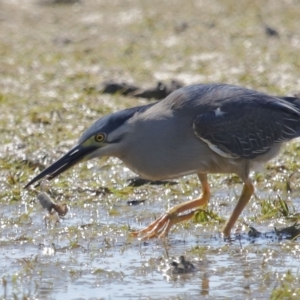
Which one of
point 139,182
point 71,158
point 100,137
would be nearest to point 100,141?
point 100,137

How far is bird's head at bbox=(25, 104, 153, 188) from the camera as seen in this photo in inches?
283

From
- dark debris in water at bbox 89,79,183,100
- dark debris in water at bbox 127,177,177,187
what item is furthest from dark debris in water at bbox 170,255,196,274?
dark debris in water at bbox 89,79,183,100

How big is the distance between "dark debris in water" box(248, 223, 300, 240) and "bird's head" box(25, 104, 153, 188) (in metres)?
1.18

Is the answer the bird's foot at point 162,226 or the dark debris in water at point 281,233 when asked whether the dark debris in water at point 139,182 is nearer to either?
the bird's foot at point 162,226

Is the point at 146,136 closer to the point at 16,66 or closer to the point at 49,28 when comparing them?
the point at 16,66

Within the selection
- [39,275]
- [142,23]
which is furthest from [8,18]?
[39,275]

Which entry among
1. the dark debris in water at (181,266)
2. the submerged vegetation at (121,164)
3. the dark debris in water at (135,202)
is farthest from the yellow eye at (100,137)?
the dark debris in water at (135,202)

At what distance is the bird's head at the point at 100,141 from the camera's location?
7.19 metres

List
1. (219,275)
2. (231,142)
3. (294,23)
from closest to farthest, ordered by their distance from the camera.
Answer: (219,275) → (231,142) → (294,23)

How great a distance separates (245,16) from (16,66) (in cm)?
441

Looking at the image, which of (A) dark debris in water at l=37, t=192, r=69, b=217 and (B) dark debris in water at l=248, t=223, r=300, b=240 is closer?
(B) dark debris in water at l=248, t=223, r=300, b=240

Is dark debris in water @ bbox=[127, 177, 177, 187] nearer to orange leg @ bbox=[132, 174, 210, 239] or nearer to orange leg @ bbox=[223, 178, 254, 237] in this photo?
orange leg @ bbox=[132, 174, 210, 239]

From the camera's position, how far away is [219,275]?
630 centimetres

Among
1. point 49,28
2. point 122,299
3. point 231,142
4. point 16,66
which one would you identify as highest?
point 49,28
